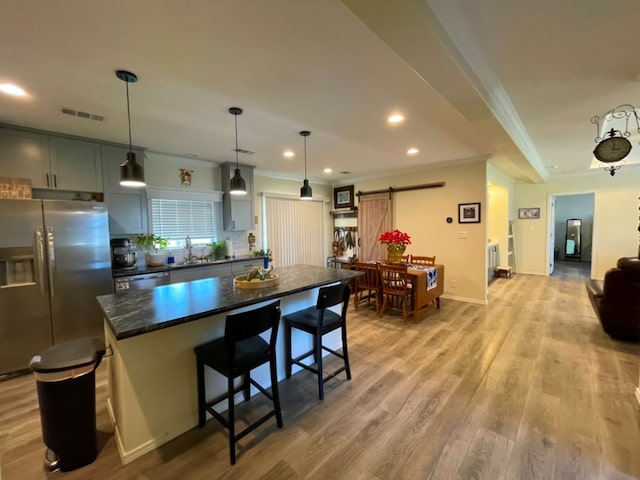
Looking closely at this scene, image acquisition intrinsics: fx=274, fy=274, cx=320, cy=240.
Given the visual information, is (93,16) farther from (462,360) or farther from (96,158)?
(462,360)

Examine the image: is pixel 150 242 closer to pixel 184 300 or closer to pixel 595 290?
pixel 184 300

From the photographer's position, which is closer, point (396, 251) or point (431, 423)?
point (431, 423)

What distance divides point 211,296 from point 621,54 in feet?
11.1

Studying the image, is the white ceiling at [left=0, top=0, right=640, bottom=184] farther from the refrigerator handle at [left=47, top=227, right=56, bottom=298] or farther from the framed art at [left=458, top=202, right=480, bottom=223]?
the framed art at [left=458, top=202, right=480, bottom=223]

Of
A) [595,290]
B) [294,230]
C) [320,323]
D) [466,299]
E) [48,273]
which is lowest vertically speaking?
[466,299]

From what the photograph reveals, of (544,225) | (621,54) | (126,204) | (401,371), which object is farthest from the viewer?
(544,225)

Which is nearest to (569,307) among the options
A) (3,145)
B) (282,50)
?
(282,50)

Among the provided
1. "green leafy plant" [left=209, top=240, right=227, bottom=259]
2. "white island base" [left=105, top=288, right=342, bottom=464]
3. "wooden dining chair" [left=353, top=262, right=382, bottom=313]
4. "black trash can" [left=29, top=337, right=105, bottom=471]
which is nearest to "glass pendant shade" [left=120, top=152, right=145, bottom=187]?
"white island base" [left=105, top=288, right=342, bottom=464]

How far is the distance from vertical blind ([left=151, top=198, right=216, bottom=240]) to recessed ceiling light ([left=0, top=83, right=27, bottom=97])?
199cm

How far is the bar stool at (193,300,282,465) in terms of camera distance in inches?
66.4

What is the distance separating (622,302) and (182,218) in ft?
19.7

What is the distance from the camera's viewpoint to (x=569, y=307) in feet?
15.0

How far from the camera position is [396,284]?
4.14 metres

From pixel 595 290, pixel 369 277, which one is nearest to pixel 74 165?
pixel 369 277
